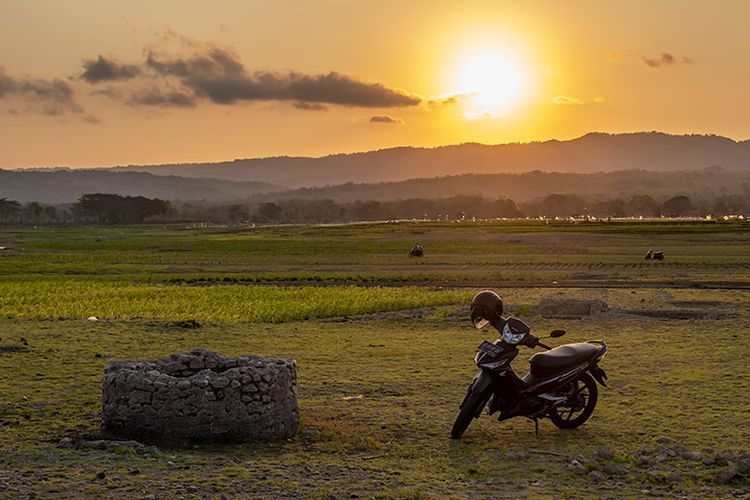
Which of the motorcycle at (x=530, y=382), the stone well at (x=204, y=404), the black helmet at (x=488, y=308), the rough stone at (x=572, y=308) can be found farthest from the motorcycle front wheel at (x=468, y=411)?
the rough stone at (x=572, y=308)

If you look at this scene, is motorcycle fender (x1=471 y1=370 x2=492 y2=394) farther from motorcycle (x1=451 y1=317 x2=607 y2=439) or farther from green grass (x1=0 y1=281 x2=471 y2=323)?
green grass (x1=0 y1=281 x2=471 y2=323)

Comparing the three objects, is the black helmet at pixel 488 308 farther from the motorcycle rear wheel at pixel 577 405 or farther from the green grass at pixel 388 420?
the green grass at pixel 388 420

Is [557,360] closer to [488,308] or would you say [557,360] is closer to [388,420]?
[488,308]

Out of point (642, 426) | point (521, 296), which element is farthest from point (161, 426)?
point (521, 296)

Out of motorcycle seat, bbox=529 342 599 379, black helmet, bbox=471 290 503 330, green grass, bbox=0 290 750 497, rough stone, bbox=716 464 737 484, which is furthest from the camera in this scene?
motorcycle seat, bbox=529 342 599 379

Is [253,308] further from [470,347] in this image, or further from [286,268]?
[286,268]

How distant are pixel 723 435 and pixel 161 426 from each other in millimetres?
8556

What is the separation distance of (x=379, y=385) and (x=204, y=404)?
5131 mm

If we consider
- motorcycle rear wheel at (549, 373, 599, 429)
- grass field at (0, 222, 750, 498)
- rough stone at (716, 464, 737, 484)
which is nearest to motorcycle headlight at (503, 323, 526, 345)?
motorcycle rear wheel at (549, 373, 599, 429)

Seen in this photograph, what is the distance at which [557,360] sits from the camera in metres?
13.1

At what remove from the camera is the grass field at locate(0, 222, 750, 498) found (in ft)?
34.9

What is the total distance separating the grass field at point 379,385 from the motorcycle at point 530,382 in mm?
378

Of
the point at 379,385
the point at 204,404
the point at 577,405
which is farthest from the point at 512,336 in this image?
the point at 379,385

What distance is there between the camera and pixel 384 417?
14078 millimetres
